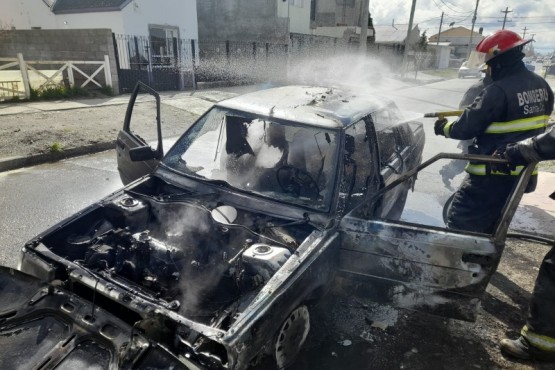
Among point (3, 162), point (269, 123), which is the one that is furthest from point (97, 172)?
point (269, 123)

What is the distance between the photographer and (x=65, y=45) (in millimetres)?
13336

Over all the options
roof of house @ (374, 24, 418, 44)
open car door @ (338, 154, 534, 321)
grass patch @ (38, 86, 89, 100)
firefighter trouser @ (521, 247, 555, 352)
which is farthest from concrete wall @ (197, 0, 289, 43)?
roof of house @ (374, 24, 418, 44)

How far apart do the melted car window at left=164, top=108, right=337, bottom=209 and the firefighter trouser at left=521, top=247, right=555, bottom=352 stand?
1613 millimetres

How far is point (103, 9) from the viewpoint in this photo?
16.0 metres

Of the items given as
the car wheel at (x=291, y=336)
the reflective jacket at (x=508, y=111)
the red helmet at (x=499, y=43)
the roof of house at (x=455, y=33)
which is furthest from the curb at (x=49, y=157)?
the roof of house at (x=455, y=33)

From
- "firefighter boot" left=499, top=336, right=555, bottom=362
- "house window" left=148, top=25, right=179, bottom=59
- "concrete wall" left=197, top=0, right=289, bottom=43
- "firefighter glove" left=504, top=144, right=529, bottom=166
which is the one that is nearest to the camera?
"firefighter glove" left=504, top=144, right=529, bottom=166

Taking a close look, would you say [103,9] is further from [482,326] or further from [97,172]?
[482,326]

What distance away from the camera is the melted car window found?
302 cm

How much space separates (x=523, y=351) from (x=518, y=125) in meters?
1.72

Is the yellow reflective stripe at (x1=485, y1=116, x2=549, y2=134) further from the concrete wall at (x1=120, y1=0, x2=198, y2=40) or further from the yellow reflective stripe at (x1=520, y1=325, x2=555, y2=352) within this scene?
the concrete wall at (x1=120, y1=0, x2=198, y2=40)

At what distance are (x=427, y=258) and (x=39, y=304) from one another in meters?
2.33

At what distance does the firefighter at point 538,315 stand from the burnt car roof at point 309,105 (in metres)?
1.23

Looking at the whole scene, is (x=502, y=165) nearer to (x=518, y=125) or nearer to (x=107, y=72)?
A: (x=518, y=125)

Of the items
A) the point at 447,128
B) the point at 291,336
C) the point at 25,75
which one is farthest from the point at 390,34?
the point at 291,336
